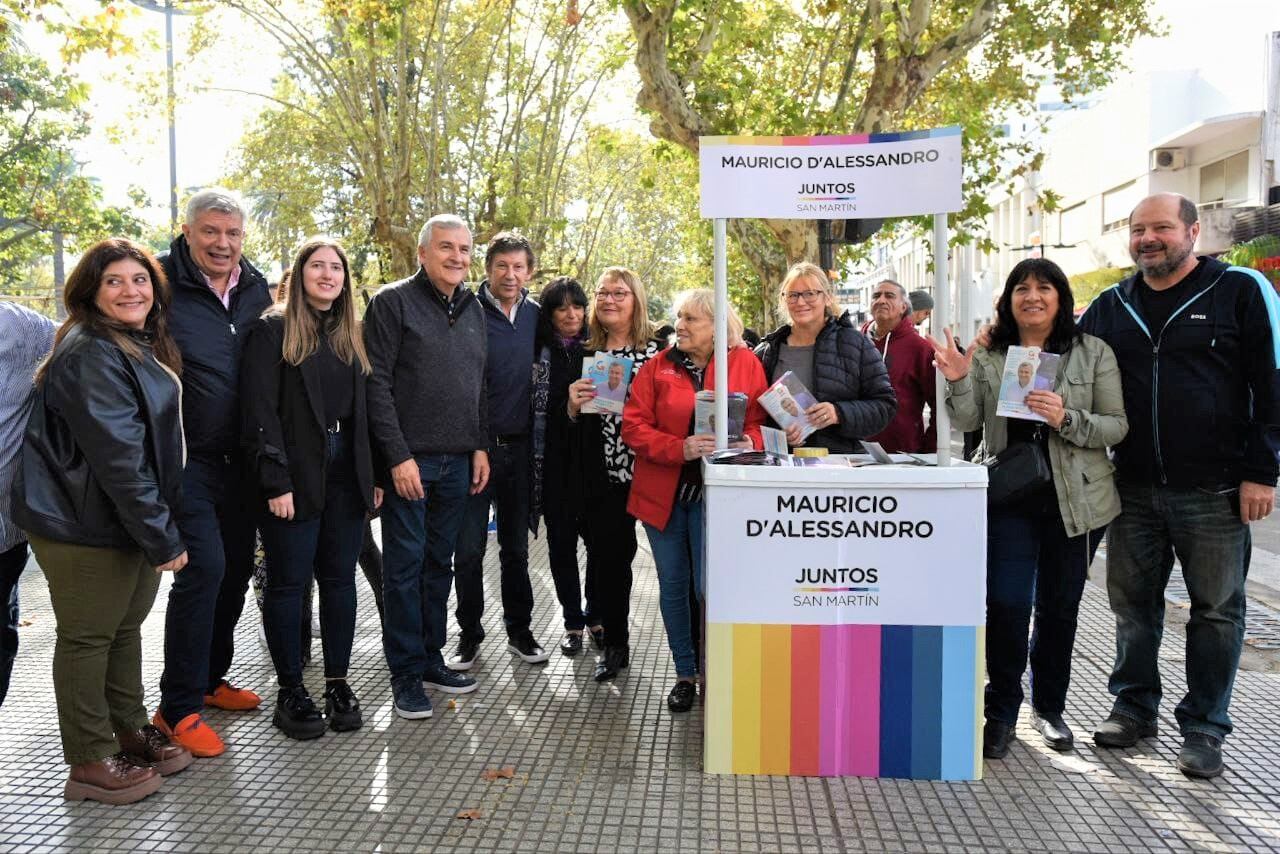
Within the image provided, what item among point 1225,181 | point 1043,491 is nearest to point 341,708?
point 1043,491

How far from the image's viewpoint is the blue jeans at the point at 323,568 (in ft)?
14.1

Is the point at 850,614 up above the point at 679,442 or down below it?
below

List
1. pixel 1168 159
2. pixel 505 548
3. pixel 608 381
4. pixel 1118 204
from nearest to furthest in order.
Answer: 1. pixel 608 381
2. pixel 505 548
3. pixel 1168 159
4. pixel 1118 204

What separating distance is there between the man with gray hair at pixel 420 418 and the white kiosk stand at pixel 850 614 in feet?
4.68

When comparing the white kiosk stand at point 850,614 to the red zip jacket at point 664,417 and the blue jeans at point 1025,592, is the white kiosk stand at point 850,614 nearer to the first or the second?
the blue jeans at point 1025,592

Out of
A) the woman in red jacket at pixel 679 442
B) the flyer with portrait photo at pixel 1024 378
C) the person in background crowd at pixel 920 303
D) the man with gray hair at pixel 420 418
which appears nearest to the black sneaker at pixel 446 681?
the man with gray hair at pixel 420 418

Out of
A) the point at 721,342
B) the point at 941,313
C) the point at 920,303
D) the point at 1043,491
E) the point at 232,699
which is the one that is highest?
the point at 920,303

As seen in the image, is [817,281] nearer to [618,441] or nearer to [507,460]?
[618,441]

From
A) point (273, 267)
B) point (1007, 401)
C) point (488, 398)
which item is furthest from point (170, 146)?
point (1007, 401)

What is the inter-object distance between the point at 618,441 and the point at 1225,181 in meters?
30.3

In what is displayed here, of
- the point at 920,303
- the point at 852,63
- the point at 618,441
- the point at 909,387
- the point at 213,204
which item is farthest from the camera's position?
the point at 852,63

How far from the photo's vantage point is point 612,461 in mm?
5254

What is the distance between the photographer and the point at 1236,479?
3949 millimetres

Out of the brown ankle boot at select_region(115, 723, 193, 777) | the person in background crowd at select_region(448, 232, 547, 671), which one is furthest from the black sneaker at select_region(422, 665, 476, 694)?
the brown ankle boot at select_region(115, 723, 193, 777)
